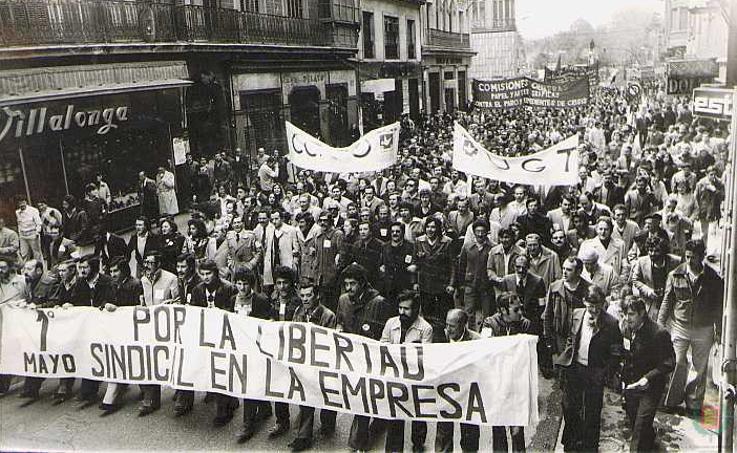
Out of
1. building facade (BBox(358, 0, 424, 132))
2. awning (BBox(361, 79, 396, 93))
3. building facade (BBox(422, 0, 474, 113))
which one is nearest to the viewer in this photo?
building facade (BBox(422, 0, 474, 113))

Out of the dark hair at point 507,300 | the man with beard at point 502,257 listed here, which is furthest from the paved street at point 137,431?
the man with beard at point 502,257

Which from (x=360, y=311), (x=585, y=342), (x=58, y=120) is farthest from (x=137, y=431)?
(x=58, y=120)

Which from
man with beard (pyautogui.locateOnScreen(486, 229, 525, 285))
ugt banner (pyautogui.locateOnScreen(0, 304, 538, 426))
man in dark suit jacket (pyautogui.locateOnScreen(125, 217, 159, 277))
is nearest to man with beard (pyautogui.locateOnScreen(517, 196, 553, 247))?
man with beard (pyautogui.locateOnScreen(486, 229, 525, 285))

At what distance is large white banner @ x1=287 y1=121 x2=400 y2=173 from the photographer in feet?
32.7

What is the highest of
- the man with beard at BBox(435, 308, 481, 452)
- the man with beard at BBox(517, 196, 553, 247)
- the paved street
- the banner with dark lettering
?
the banner with dark lettering

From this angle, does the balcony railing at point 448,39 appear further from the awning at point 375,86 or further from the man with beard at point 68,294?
the man with beard at point 68,294

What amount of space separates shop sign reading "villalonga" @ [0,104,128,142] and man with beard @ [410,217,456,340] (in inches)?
301

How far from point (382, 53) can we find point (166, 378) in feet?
71.1

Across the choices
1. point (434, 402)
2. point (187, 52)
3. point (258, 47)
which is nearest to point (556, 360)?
point (434, 402)

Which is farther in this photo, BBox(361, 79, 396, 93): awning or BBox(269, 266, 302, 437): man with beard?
BBox(361, 79, 396, 93): awning

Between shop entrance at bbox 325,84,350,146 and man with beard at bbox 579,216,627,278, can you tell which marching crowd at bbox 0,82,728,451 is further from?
shop entrance at bbox 325,84,350,146

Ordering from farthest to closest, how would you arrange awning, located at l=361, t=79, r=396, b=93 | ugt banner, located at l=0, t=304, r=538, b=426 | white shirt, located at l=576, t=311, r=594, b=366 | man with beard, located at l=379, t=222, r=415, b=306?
awning, located at l=361, t=79, r=396, b=93, man with beard, located at l=379, t=222, r=415, b=306, white shirt, located at l=576, t=311, r=594, b=366, ugt banner, located at l=0, t=304, r=538, b=426

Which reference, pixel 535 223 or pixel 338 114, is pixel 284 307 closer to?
pixel 535 223

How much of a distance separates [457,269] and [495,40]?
12438 mm
